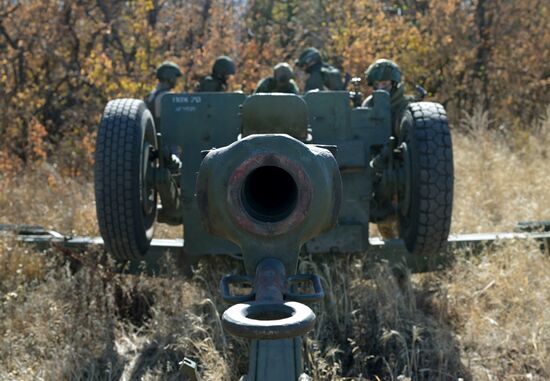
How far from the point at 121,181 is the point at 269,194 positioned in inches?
66.7

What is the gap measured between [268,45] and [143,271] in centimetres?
727

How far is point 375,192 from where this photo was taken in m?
4.47

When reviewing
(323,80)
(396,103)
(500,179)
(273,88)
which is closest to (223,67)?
(323,80)

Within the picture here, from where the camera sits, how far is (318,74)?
658cm

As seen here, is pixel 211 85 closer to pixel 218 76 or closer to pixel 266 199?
pixel 218 76

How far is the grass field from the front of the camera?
3703mm

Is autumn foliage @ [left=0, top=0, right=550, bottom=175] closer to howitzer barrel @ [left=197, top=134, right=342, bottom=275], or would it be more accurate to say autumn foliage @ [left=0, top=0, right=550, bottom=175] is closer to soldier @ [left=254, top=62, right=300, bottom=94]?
soldier @ [left=254, top=62, right=300, bottom=94]

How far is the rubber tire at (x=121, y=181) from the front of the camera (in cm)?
372

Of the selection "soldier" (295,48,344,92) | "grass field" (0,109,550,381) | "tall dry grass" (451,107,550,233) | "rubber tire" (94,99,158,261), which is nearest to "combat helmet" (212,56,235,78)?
"soldier" (295,48,344,92)

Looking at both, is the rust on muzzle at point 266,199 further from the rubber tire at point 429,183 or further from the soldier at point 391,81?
the soldier at point 391,81

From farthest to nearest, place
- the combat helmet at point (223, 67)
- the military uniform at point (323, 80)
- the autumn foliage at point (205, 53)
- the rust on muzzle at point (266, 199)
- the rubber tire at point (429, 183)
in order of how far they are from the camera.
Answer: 1. the autumn foliage at point (205, 53)
2. the combat helmet at point (223, 67)
3. the military uniform at point (323, 80)
4. the rubber tire at point (429, 183)
5. the rust on muzzle at point (266, 199)

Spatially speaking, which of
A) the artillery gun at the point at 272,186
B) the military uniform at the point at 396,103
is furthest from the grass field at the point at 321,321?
the military uniform at the point at 396,103

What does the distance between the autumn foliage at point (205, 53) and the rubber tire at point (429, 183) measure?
4380 mm

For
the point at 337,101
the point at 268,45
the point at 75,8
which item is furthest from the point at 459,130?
the point at 337,101
